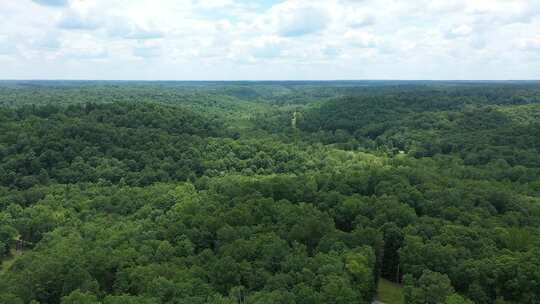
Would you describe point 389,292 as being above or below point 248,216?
below

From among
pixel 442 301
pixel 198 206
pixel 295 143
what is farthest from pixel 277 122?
pixel 442 301

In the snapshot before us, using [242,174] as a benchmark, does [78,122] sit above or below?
above

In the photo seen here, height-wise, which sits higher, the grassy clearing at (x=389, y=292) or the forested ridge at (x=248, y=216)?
the forested ridge at (x=248, y=216)

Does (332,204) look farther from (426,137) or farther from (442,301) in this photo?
(426,137)

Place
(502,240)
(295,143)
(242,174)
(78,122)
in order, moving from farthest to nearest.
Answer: (295,143) → (78,122) → (242,174) → (502,240)

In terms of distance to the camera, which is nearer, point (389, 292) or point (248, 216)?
point (389, 292)
